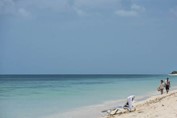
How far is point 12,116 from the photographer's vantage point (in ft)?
64.4

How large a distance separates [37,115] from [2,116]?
1.86 meters

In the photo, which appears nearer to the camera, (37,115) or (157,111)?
(157,111)

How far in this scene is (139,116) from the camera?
1356cm

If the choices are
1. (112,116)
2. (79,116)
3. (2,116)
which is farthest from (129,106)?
(2,116)

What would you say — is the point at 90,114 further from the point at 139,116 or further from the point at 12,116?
the point at 139,116

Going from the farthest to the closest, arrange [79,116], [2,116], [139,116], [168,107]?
[2,116]
[79,116]
[168,107]
[139,116]

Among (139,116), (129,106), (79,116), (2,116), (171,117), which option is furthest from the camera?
(2,116)

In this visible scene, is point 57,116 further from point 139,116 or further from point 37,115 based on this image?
point 139,116

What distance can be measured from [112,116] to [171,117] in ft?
11.1

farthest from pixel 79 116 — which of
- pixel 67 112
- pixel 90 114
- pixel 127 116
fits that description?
pixel 127 116

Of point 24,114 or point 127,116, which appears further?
point 24,114

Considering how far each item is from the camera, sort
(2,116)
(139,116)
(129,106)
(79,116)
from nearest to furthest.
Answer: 1. (139,116)
2. (129,106)
3. (79,116)
4. (2,116)

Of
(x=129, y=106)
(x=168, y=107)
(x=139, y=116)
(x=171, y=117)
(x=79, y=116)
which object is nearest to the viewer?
(x=171, y=117)

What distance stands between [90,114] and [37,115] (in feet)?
8.94
